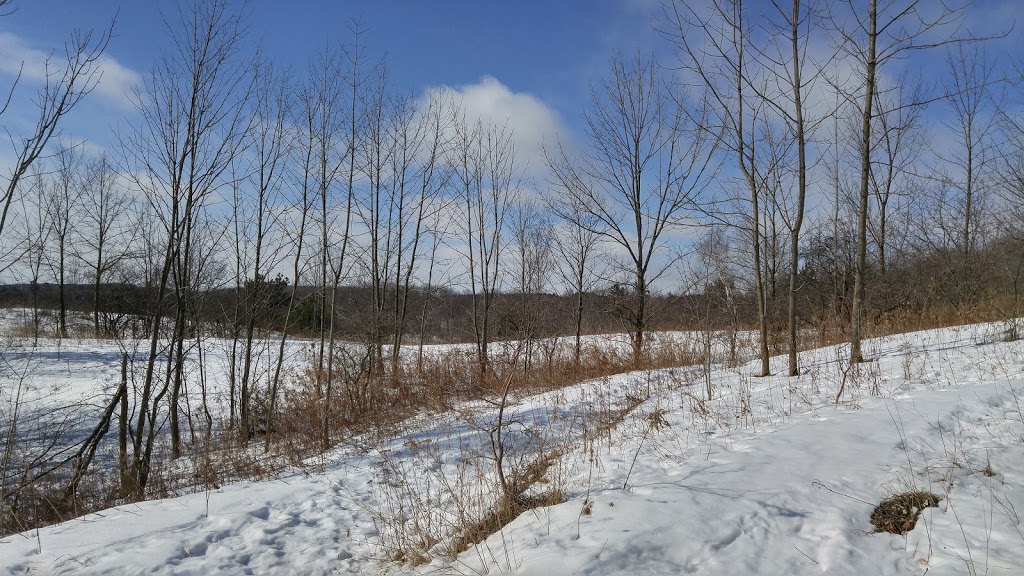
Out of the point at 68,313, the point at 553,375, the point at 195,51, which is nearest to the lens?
the point at 195,51

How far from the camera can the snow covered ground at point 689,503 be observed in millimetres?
2809

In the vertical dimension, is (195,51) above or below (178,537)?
Result: above

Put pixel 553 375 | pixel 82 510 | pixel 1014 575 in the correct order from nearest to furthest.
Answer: pixel 1014 575
pixel 82 510
pixel 553 375

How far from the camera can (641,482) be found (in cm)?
388

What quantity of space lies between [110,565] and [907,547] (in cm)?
483

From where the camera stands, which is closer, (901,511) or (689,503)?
(901,511)

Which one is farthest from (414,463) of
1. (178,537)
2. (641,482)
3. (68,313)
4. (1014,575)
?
(68,313)

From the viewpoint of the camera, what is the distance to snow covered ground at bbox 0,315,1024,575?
9.21ft

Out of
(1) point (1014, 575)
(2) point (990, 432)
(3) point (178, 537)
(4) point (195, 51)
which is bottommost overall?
(3) point (178, 537)

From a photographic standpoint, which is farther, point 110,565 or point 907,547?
point 110,565

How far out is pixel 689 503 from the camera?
330 centimetres

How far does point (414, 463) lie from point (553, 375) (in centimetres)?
574

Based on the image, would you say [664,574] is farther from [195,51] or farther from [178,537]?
[195,51]

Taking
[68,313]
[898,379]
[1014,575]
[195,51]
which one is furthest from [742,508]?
[68,313]
